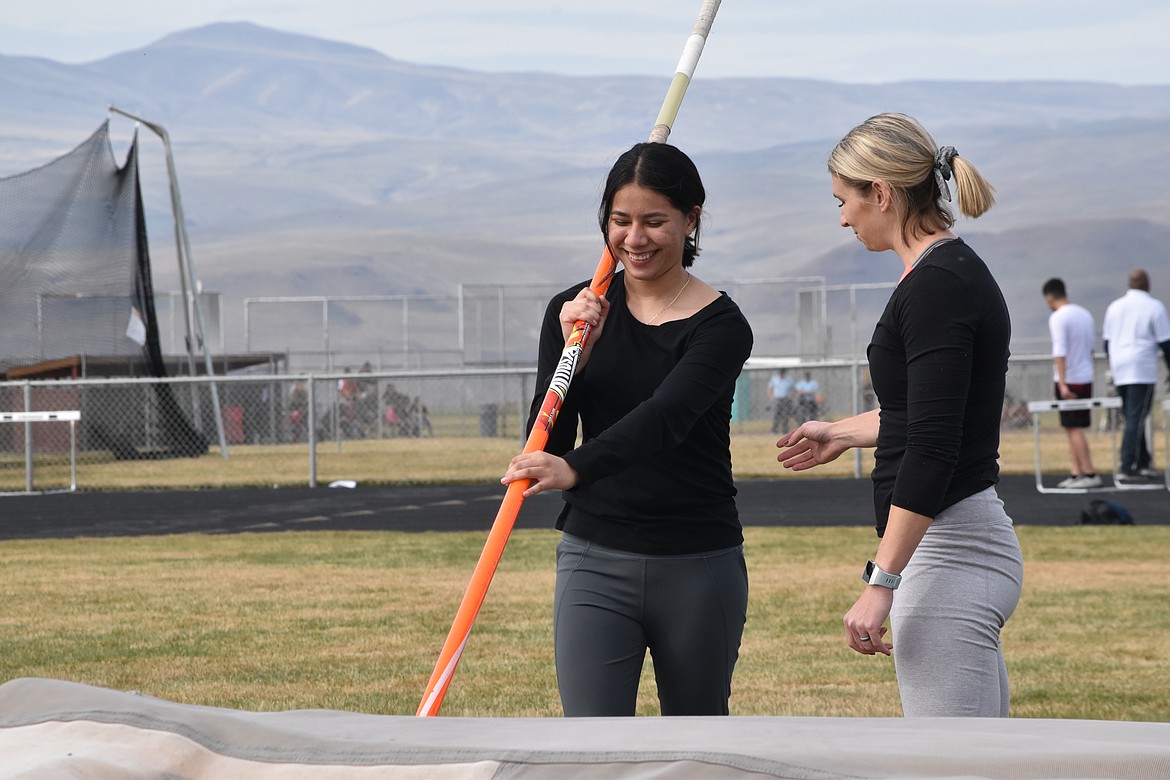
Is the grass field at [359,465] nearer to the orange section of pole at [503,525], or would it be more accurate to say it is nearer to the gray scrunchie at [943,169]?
the orange section of pole at [503,525]

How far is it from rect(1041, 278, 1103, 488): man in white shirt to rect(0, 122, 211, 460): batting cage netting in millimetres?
10233

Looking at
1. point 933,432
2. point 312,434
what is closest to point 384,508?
point 312,434

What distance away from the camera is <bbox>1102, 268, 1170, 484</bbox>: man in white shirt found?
13.6 m

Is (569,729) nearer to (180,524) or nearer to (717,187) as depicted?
(180,524)

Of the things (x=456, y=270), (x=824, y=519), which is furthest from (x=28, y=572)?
(x=456, y=270)

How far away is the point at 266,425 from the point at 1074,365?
37.0ft

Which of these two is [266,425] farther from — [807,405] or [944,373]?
[944,373]

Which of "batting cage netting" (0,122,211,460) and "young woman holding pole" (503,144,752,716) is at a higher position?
"batting cage netting" (0,122,211,460)

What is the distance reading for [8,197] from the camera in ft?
60.4

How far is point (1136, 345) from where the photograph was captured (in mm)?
13617

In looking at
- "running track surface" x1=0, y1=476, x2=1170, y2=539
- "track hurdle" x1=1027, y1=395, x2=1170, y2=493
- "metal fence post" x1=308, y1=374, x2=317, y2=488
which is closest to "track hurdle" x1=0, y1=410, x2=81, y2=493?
"running track surface" x1=0, y1=476, x2=1170, y2=539

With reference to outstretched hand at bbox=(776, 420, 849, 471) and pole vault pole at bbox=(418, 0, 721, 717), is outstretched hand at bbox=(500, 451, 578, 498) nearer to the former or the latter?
pole vault pole at bbox=(418, 0, 721, 717)

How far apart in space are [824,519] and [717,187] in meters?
165

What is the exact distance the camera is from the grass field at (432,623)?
20.5ft
